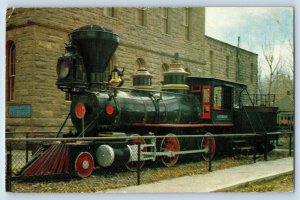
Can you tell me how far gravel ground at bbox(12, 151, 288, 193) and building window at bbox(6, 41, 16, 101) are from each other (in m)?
1.45

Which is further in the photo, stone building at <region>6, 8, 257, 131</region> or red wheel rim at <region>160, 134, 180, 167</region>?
red wheel rim at <region>160, 134, 180, 167</region>

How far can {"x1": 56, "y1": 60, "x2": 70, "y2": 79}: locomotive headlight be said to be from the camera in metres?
6.77

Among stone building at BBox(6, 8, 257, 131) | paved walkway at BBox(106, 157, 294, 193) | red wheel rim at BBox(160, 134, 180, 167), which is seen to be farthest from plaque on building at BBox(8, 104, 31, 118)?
red wheel rim at BBox(160, 134, 180, 167)

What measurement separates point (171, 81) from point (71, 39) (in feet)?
9.97

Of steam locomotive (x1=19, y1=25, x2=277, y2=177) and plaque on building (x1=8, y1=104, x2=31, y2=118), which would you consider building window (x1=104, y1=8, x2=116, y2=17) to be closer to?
steam locomotive (x1=19, y1=25, x2=277, y2=177)

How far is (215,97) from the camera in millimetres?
9664

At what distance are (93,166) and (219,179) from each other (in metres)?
2.00

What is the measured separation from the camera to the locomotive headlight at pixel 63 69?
6.77 m

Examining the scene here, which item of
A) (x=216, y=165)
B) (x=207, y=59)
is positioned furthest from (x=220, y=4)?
(x=207, y=59)

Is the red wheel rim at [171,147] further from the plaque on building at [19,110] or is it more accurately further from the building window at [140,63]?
the building window at [140,63]

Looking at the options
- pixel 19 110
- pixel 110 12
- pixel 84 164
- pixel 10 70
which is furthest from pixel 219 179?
pixel 10 70

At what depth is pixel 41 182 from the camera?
632cm

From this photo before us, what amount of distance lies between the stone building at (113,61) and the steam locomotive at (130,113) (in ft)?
1.99

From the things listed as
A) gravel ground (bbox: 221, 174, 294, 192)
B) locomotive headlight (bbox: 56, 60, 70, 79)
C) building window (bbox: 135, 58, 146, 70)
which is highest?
building window (bbox: 135, 58, 146, 70)
